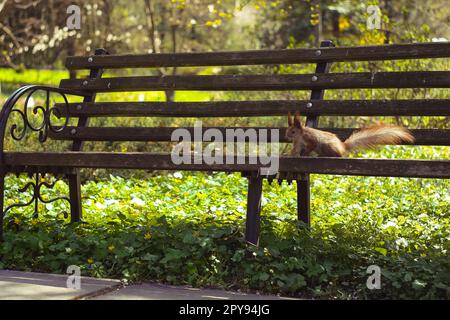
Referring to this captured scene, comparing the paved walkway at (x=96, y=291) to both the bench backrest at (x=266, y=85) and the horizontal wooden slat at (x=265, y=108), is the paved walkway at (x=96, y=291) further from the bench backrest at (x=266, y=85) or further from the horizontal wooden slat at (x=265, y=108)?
the horizontal wooden slat at (x=265, y=108)

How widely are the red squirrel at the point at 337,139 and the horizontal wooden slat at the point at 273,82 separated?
1.38 ft

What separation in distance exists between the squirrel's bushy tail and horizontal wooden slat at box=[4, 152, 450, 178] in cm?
56

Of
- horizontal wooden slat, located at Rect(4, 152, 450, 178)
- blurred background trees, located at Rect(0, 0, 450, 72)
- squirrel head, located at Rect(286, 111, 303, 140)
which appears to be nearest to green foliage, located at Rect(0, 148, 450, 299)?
horizontal wooden slat, located at Rect(4, 152, 450, 178)

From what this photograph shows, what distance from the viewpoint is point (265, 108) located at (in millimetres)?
4859

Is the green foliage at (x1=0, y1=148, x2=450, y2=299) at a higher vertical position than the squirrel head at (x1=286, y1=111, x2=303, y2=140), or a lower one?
lower

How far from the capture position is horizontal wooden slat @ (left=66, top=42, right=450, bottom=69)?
446 centimetres

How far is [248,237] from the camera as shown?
3984 mm

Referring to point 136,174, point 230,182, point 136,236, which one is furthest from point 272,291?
point 136,174

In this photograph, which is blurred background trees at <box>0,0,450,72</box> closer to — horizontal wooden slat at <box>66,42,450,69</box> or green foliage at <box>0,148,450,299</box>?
horizontal wooden slat at <box>66,42,450,69</box>

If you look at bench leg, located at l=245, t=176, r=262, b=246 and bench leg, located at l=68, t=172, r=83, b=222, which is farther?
bench leg, located at l=68, t=172, r=83, b=222

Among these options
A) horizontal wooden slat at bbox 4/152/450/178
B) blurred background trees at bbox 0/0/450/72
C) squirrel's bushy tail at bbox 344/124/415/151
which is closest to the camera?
Result: horizontal wooden slat at bbox 4/152/450/178

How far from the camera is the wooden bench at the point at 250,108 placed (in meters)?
3.88

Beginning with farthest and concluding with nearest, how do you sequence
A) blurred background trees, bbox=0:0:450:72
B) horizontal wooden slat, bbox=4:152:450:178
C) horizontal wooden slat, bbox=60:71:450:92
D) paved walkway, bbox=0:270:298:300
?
1. blurred background trees, bbox=0:0:450:72
2. horizontal wooden slat, bbox=60:71:450:92
3. horizontal wooden slat, bbox=4:152:450:178
4. paved walkway, bbox=0:270:298:300

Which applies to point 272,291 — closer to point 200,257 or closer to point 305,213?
point 200,257
